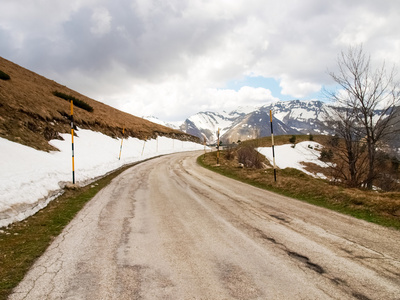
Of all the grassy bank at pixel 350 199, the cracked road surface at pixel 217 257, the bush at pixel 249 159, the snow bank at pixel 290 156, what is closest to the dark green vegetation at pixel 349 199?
the grassy bank at pixel 350 199

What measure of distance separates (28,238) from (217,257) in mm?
4379

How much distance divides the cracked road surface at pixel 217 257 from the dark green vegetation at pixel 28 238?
186 mm

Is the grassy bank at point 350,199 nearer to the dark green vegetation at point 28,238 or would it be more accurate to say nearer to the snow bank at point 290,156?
the dark green vegetation at point 28,238

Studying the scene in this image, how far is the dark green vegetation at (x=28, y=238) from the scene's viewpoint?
3.75 metres

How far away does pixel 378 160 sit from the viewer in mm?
15875

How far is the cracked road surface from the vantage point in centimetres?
323

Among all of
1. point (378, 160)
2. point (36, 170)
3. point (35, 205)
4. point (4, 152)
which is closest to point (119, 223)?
point (35, 205)

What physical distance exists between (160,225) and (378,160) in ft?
54.0

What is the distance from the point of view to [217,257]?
4242mm

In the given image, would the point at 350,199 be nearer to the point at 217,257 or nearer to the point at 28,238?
the point at 217,257

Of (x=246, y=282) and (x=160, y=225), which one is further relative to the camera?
(x=160, y=225)

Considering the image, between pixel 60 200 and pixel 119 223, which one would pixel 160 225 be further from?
pixel 60 200

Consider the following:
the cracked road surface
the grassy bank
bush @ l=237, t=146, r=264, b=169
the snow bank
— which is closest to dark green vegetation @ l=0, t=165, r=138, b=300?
the cracked road surface

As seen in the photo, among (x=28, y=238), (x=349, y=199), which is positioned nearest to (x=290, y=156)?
(x=349, y=199)
